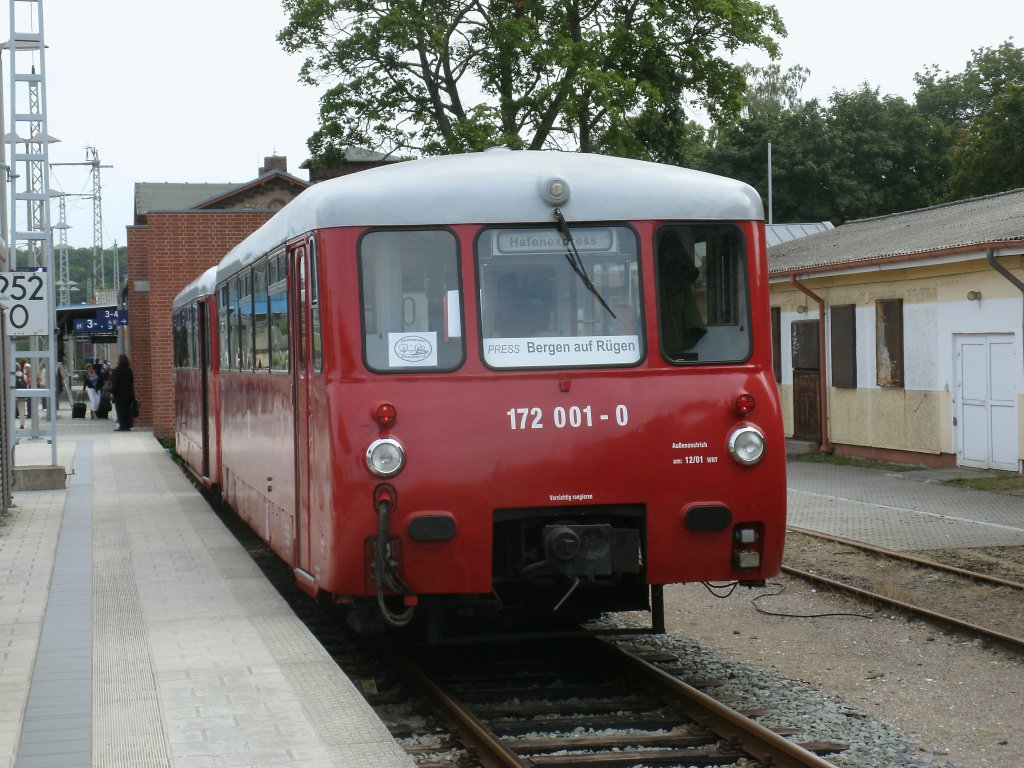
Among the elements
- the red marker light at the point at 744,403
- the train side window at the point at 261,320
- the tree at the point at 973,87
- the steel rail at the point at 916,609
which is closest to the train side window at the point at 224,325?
the train side window at the point at 261,320

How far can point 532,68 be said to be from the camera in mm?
31438

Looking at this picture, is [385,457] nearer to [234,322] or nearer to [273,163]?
[234,322]

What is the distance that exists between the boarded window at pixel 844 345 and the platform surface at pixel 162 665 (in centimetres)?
1295

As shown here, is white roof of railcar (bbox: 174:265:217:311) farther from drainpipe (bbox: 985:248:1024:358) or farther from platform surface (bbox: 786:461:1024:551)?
drainpipe (bbox: 985:248:1024:358)

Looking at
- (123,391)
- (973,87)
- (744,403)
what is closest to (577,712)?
(744,403)

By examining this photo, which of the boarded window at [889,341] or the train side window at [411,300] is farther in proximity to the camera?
the boarded window at [889,341]

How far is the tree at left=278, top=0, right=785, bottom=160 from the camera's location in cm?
3042

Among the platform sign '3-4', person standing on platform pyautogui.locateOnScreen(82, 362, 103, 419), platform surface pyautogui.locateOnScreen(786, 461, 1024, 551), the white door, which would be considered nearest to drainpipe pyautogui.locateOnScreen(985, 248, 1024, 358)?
the white door

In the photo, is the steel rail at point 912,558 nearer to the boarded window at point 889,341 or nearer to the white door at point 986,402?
the white door at point 986,402

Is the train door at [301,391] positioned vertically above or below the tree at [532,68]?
below

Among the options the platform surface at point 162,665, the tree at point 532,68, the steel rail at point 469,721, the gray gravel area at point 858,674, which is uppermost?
the tree at point 532,68

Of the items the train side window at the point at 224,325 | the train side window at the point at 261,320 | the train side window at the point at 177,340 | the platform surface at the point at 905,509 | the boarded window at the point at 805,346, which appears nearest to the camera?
the train side window at the point at 261,320

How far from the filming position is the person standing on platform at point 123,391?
113 ft

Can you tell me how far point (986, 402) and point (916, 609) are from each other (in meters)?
10.6
